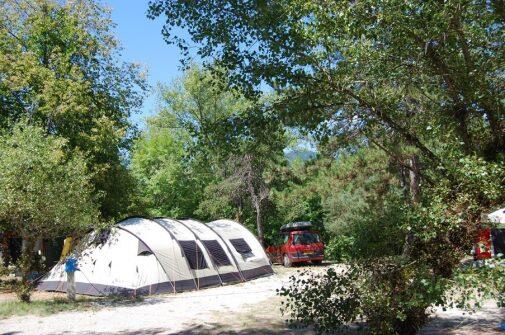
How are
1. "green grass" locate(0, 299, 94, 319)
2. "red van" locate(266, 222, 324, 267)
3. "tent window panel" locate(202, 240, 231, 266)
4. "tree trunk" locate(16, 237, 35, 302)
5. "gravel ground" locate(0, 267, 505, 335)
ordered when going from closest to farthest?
"gravel ground" locate(0, 267, 505, 335) → "green grass" locate(0, 299, 94, 319) → "tree trunk" locate(16, 237, 35, 302) → "tent window panel" locate(202, 240, 231, 266) → "red van" locate(266, 222, 324, 267)

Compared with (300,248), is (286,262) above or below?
below

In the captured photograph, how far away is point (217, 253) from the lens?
15.5 m

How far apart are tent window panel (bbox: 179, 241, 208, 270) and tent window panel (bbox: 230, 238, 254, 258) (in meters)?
1.93

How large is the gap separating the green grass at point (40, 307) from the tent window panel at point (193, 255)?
3.29 m

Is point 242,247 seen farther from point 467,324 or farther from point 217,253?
point 467,324

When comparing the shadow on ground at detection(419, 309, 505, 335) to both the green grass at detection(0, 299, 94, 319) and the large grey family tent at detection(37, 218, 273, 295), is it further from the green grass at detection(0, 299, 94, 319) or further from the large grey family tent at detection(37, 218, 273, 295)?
the green grass at detection(0, 299, 94, 319)

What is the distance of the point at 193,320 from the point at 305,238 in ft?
41.8

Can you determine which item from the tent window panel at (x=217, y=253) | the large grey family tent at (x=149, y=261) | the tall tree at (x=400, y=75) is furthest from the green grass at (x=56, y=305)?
the tall tree at (x=400, y=75)

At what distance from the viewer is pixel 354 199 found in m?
18.0

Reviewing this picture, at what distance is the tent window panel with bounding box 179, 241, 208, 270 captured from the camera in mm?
14453

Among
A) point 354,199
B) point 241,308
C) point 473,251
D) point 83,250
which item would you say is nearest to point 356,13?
point 473,251

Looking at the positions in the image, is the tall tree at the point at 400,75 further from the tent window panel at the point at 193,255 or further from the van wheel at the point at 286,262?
the van wheel at the point at 286,262

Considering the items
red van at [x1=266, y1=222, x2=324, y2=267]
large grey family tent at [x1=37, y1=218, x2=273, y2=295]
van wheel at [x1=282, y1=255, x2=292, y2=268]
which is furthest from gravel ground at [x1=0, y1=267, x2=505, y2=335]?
van wheel at [x1=282, y1=255, x2=292, y2=268]

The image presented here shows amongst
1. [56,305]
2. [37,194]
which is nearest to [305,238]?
[56,305]
